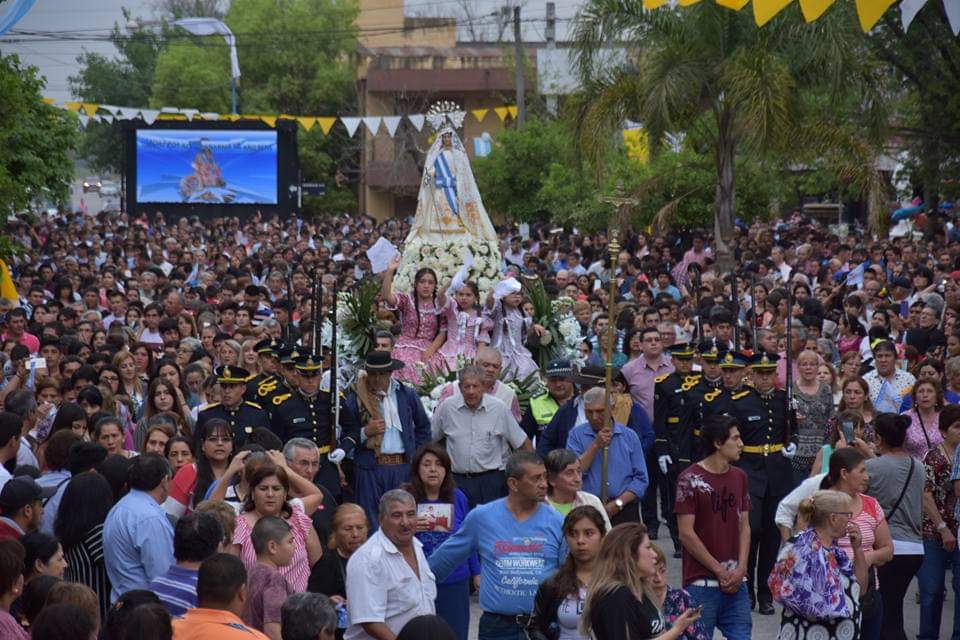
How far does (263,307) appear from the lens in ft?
62.3

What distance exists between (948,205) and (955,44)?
11504 mm

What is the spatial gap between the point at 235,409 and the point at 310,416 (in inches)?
22.5

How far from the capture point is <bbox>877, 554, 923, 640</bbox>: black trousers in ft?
32.1

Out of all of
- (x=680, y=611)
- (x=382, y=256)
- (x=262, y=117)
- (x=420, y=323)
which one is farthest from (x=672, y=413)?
(x=262, y=117)

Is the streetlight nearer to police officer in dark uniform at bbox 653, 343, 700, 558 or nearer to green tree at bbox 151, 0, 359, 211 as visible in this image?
green tree at bbox 151, 0, 359, 211

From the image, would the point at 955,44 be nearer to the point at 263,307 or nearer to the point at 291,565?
the point at 263,307

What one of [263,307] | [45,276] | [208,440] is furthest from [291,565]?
[45,276]

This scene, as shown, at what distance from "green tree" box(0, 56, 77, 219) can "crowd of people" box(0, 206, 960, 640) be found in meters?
1.56

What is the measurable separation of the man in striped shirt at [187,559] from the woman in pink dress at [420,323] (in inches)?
282

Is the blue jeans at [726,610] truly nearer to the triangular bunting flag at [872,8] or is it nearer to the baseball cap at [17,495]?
the triangular bunting flag at [872,8]

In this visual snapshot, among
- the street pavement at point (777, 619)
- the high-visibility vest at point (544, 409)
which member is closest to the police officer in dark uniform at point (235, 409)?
the street pavement at point (777, 619)

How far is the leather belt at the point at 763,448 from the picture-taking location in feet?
37.2

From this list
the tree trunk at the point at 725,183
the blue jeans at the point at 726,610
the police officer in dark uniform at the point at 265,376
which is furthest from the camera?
the tree trunk at the point at 725,183

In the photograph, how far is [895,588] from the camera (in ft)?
32.3
